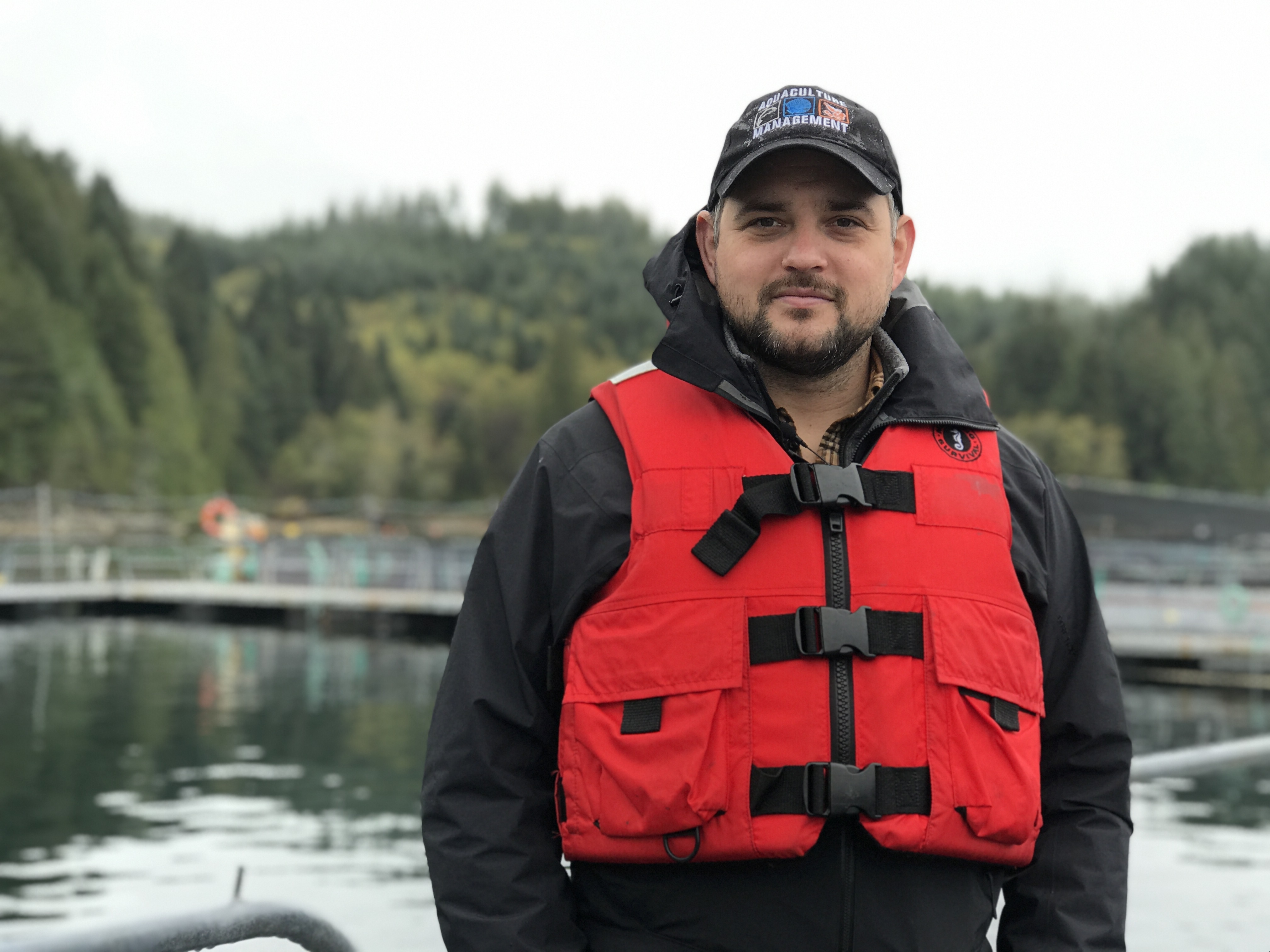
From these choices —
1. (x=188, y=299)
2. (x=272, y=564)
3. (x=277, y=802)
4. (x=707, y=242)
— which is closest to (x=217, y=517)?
(x=272, y=564)

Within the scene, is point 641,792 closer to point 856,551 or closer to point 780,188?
point 856,551

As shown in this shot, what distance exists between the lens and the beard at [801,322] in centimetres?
181

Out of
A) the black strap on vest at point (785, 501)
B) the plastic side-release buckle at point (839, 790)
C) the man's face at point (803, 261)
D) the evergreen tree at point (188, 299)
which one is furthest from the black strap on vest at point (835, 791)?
the evergreen tree at point (188, 299)

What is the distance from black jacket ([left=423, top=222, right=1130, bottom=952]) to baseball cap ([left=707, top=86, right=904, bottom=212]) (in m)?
0.16

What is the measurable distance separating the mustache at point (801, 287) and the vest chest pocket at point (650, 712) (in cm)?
39

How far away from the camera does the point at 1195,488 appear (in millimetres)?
104562

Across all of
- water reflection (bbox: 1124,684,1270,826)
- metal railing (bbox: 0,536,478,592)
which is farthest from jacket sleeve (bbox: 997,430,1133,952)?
metal railing (bbox: 0,536,478,592)

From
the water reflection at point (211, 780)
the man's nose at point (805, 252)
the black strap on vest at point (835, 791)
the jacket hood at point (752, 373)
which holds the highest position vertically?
the man's nose at point (805, 252)

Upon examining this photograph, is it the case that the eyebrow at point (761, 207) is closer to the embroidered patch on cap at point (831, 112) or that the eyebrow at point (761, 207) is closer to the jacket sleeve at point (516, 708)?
the embroidered patch on cap at point (831, 112)

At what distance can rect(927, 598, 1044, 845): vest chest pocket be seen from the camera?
171 centimetres

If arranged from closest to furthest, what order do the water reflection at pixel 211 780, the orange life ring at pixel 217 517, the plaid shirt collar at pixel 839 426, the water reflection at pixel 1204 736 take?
the plaid shirt collar at pixel 839 426 < the water reflection at pixel 211 780 < the water reflection at pixel 1204 736 < the orange life ring at pixel 217 517

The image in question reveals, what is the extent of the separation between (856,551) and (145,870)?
1077 cm

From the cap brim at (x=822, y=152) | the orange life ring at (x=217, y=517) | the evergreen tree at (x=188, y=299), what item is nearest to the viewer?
the cap brim at (x=822, y=152)

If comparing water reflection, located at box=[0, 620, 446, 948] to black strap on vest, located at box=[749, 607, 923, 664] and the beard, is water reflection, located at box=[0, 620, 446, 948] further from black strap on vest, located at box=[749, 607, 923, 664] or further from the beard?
the beard
